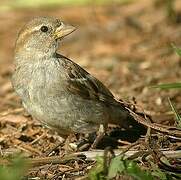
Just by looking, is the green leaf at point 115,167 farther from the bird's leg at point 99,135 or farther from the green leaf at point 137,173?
the bird's leg at point 99,135

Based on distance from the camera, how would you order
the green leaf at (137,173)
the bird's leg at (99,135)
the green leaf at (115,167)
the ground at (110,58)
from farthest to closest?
the ground at (110,58) < the bird's leg at (99,135) < the green leaf at (115,167) < the green leaf at (137,173)

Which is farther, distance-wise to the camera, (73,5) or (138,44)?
(73,5)

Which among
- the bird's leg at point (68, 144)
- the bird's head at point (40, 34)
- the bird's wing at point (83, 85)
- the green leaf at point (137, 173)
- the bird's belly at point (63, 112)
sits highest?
the bird's head at point (40, 34)

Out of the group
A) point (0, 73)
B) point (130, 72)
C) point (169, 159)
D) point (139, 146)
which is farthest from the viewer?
point (0, 73)

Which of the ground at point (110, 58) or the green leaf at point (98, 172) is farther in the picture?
the ground at point (110, 58)

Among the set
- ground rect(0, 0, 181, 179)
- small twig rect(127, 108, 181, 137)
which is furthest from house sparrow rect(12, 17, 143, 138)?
small twig rect(127, 108, 181, 137)

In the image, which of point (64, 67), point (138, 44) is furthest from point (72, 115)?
point (138, 44)

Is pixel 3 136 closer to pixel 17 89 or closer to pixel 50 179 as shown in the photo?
pixel 17 89

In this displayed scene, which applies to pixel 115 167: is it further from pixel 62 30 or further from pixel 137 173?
pixel 62 30

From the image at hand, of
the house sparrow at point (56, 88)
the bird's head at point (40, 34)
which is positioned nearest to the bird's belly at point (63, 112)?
the house sparrow at point (56, 88)
